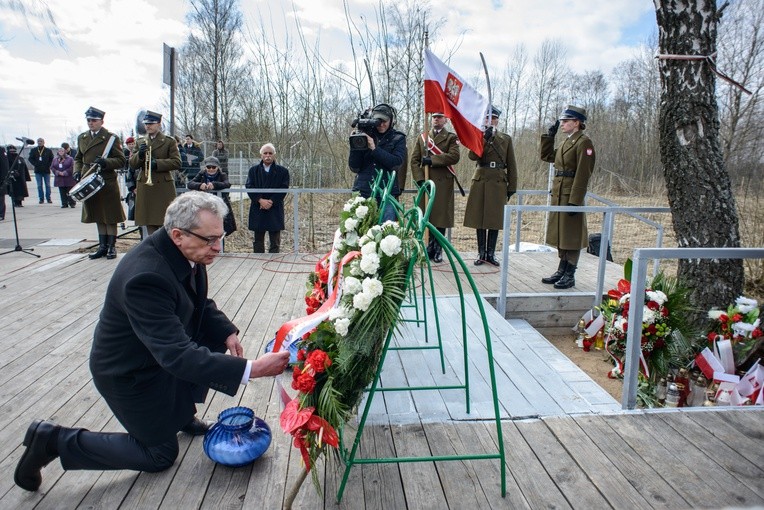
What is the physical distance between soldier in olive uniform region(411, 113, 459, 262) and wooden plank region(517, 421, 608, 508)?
395 centimetres

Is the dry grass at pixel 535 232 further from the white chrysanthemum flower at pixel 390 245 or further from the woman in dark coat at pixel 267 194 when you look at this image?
the white chrysanthemum flower at pixel 390 245

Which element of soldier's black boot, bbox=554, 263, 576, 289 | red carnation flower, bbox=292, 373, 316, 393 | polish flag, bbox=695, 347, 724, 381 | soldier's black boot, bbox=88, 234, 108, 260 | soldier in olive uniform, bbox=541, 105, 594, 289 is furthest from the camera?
soldier's black boot, bbox=88, 234, 108, 260

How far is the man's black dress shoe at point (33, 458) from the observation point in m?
2.12

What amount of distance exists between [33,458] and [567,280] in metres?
4.86

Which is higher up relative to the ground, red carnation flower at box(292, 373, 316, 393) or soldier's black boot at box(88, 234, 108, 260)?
red carnation flower at box(292, 373, 316, 393)

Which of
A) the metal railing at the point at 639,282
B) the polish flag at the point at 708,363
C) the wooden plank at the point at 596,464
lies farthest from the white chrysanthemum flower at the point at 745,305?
the wooden plank at the point at 596,464

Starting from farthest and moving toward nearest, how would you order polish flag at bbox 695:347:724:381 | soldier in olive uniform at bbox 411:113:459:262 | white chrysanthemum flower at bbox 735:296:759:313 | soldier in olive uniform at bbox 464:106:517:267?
soldier in olive uniform at bbox 464:106:517:267 → soldier in olive uniform at bbox 411:113:459:262 → white chrysanthemum flower at bbox 735:296:759:313 → polish flag at bbox 695:347:724:381

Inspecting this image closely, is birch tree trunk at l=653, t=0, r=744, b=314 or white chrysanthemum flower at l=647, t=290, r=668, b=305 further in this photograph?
birch tree trunk at l=653, t=0, r=744, b=314

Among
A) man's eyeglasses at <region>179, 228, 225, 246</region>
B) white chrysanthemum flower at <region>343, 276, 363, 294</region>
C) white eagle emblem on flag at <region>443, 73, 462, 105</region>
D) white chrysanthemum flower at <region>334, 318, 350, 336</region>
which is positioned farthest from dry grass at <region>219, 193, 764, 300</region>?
man's eyeglasses at <region>179, 228, 225, 246</region>

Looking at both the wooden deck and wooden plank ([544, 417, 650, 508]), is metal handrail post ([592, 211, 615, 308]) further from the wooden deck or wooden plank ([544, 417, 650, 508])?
wooden plank ([544, 417, 650, 508])

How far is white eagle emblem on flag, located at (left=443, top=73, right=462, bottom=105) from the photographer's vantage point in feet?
16.6

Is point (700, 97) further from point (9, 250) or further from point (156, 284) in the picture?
point (9, 250)

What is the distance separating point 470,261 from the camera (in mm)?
7188

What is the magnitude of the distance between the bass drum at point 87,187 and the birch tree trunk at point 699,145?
232 inches
